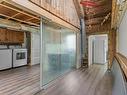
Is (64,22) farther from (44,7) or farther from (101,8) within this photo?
(101,8)

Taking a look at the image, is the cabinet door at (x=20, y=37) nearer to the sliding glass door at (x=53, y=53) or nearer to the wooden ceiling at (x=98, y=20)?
the sliding glass door at (x=53, y=53)

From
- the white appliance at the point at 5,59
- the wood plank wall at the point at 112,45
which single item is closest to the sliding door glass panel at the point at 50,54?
the white appliance at the point at 5,59

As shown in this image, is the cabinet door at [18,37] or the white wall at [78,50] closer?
the cabinet door at [18,37]

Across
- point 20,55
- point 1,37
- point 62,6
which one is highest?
point 62,6

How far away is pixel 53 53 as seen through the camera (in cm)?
522

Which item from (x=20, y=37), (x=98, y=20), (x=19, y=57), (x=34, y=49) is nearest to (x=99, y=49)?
(x=98, y=20)

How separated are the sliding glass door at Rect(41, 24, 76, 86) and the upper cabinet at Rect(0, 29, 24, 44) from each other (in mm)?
3260

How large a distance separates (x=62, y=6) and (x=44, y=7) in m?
1.81

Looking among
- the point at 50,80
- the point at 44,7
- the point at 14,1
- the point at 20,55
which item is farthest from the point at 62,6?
the point at 20,55

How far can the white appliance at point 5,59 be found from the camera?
280 inches

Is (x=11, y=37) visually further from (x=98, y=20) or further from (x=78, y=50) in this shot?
(x=98, y=20)

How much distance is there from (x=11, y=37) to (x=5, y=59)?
1.38 meters

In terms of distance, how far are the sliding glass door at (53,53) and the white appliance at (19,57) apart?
3103 mm

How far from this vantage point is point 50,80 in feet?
16.2
